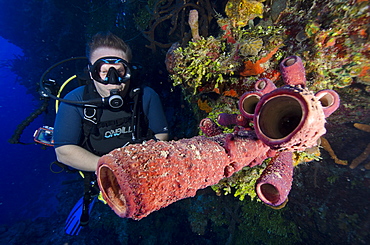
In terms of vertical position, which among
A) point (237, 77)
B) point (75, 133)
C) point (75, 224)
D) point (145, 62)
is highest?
point (145, 62)

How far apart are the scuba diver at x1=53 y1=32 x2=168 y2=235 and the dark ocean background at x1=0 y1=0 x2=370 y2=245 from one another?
1.37m

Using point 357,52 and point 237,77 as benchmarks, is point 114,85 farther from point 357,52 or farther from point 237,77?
point 357,52

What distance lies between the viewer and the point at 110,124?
406cm

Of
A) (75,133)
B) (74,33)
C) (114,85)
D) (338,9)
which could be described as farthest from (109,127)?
(74,33)

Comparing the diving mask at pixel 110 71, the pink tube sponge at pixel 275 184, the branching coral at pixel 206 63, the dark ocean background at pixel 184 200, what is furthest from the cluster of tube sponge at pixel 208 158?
the diving mask at pixel 110 71

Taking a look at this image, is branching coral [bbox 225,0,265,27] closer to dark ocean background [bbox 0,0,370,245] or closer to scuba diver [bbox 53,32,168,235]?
dark ocean background [bbox 0,0,370,245]

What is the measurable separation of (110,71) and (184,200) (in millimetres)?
5340

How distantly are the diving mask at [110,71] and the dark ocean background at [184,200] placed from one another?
200cm

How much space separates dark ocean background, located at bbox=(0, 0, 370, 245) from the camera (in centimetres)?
418

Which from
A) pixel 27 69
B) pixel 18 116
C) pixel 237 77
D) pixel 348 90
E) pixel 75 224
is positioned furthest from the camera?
pixel 18 116

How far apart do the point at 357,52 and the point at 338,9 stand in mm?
622

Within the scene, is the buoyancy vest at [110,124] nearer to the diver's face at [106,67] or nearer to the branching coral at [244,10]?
the diver's face at [106,67]

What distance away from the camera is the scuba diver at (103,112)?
11.3 ft

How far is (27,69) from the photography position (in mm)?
15320
